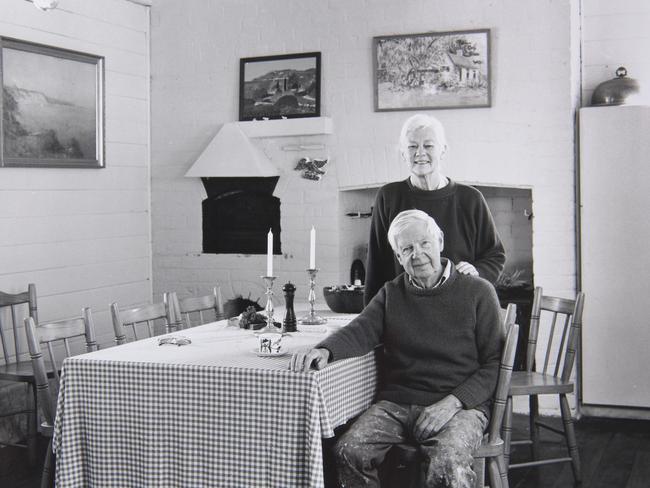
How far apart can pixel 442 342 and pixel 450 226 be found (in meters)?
0.68

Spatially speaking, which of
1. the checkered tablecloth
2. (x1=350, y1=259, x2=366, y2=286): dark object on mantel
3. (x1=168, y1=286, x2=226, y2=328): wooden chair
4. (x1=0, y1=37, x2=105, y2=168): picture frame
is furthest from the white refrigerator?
(x1=0, y1=37, x2=105, y2=168): picture frame

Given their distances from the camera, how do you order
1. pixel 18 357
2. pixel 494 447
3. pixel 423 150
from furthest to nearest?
pixel 18 357 → pixel 423 150 → pixel 494 447

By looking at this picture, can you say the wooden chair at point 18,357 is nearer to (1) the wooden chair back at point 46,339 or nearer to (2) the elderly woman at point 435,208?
(1) the wooden chair back at point 46,339

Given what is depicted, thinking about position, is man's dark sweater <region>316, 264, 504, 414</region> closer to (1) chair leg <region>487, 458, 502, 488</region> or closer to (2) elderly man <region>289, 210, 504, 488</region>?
(2) elderly man <region>289, 210, 504, 488</region>

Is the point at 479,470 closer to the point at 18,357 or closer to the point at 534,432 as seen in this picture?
the point at 534,432

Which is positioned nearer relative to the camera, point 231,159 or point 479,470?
point 479,470

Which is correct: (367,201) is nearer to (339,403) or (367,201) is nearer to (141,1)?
(141,1)

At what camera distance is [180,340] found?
3.18 metres

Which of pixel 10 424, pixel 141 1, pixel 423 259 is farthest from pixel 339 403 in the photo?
pixel 141 1

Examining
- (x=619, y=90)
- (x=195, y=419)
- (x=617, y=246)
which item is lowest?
(x=195, y=419)

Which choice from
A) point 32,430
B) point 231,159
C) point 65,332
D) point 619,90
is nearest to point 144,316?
point 65,332

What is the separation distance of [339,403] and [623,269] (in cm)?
243

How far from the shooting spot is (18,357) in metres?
4.37

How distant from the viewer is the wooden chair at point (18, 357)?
3.99 m
